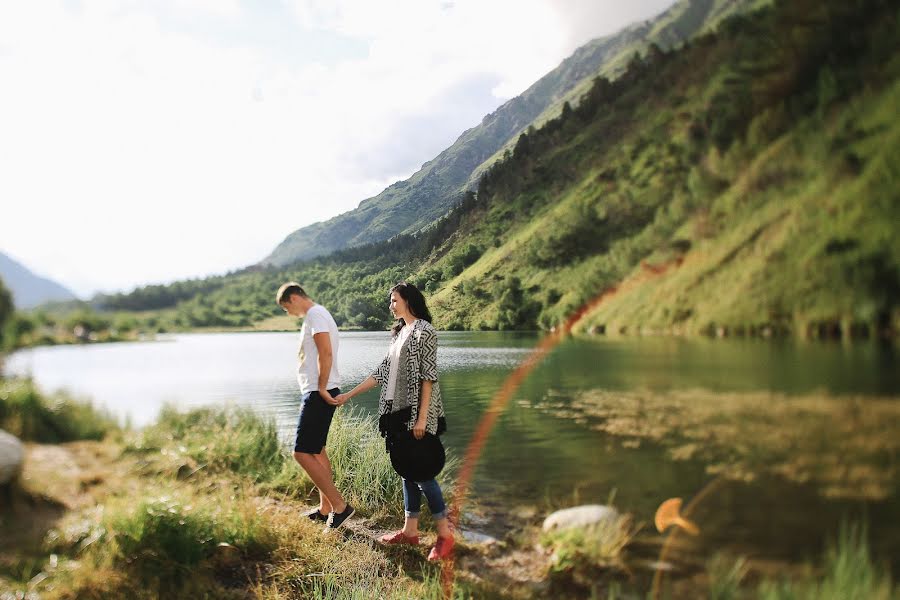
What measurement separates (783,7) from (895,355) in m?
2.73

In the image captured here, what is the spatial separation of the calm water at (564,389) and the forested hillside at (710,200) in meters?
0.30

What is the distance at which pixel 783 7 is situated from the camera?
451 centimetres

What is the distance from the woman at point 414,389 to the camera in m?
4.05

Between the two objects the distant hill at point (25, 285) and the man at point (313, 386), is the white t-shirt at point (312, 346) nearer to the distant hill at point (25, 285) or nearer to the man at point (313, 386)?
the man at point (313, 386)

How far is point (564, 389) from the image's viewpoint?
7148 millimetres

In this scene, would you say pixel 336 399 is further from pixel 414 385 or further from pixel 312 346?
pixel 414 385

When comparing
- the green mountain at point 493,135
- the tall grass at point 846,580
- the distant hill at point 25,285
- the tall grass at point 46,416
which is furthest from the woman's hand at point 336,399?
the tall grass at point 46,416

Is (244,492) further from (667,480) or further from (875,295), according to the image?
(875,295)

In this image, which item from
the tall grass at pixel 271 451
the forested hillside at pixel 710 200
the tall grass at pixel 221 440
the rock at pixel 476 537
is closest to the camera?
the forested hillside at pixel 710 200

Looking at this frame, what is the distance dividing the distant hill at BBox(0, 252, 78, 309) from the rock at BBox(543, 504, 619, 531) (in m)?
5.94

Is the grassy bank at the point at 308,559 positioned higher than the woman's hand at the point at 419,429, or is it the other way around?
the woman's hand at the point at 419,429

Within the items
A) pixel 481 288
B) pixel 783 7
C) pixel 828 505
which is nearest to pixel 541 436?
pixel 481 288

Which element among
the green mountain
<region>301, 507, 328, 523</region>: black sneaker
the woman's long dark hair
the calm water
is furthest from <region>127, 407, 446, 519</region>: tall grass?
the green mountain

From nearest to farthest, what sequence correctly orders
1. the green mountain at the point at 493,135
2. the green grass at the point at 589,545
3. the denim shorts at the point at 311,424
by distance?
the green grass at the point at 589,545 < the denim shorts at the point at 311,424 < the green mountain at the point at 493,135
